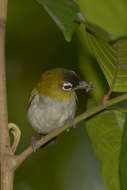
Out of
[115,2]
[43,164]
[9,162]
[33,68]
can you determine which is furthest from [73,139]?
[9,162]

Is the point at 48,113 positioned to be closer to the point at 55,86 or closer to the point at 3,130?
the point at 55,86

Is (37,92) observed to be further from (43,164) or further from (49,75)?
(43,164)

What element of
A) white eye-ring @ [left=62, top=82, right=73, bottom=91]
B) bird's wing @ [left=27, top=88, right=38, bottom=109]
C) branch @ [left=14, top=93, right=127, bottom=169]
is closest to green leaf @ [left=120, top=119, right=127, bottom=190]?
branch @ [left=14, top=93, right=127, bottom=169]

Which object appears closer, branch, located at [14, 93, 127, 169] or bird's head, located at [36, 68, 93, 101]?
branch, located at [14, 93, 127, 169]

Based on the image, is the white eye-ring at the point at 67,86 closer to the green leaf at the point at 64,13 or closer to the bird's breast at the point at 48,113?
the bird's breast at the point at 48,113

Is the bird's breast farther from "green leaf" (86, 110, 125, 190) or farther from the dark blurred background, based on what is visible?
"green leaf" (86, 110, 125, 190)

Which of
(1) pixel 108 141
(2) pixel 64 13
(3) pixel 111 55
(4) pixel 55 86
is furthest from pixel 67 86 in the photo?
(2) pixel 64 13

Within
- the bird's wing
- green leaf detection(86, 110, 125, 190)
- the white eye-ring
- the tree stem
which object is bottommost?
the bird's wing
